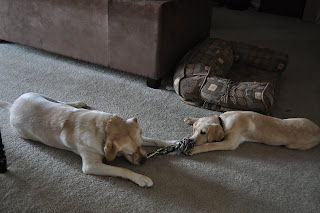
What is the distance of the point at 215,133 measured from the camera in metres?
1.96

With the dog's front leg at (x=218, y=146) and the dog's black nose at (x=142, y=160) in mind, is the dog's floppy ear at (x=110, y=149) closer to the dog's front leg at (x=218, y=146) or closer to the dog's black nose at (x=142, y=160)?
the dog's black nose at (x=142, y=160)

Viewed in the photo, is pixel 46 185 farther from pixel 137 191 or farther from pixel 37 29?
pixel 37 29

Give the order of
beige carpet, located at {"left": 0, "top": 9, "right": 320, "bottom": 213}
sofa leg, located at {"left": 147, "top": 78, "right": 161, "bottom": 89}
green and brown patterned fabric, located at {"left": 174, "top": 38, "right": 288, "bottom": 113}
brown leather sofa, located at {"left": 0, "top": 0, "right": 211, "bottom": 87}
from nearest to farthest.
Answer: beige carpet, located at {"left": 0, "top": 9, "right": 320, "bottom": 213}, green and brown patterned fabric, located at {"left": 174, "top": 38, "right": 288, "bottom": 113}, brown leather sofa, located at {"left": 0, "top": 0, "right": 211, "bottom": 87}, sofa leg, located at {"left": 147, "top": 78, "right": 161, "bottom": 89}

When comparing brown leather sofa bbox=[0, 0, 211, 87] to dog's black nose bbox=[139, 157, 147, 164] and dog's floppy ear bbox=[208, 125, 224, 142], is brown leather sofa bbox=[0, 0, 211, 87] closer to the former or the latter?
dog's floppy ear bbox=[208, 125, 224, 142]

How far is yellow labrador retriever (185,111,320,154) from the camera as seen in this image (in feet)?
6.46

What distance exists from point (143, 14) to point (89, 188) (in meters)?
1.43

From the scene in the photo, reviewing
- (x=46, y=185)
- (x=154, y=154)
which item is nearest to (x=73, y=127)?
(x=46, y=185)

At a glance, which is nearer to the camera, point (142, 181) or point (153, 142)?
point (142, 181)

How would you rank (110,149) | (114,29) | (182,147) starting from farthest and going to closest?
(114,29) → (182,147) → (110,149)

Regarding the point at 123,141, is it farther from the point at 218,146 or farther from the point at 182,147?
the point at 218,146

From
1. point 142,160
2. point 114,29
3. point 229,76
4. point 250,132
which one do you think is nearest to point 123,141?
point 142,160

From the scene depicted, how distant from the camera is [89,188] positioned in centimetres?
165

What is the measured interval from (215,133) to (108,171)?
2.34 ft

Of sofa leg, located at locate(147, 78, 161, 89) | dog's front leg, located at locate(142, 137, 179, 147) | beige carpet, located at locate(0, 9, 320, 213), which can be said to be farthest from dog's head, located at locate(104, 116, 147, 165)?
sofa leg, located at locate(147, 78, 161, 89)
